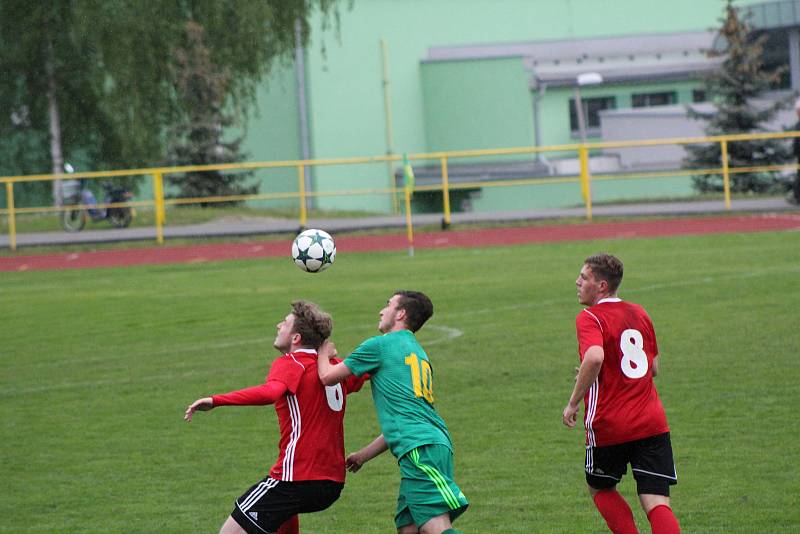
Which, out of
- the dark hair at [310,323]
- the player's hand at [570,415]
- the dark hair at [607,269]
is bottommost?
the player's hand at [570,415]

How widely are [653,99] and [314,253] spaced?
3925 centimetres

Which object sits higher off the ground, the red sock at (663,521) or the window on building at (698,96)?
the window on building at (698,96)

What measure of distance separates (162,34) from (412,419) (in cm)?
2612

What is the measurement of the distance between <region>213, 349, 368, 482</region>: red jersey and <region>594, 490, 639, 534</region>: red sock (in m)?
1.30

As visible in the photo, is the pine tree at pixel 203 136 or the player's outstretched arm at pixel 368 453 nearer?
the player's outstretched arm at pixel 368 453

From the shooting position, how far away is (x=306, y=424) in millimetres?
5551

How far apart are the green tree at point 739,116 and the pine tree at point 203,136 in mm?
12833

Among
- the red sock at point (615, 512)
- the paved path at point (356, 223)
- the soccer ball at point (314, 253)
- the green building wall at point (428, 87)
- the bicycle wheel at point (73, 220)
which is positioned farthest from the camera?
the green building wall at point (428, 87)

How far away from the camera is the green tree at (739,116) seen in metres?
33.4

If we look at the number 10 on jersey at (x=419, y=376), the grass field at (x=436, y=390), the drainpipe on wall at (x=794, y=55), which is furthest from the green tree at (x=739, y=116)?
the number 10 on jersey at (x=419, y=376)

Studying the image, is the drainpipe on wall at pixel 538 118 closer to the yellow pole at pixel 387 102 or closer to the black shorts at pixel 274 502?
the yellow pole at pixel 387 102

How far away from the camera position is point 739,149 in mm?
33656

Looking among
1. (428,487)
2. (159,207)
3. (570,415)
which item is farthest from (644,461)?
(159,207)

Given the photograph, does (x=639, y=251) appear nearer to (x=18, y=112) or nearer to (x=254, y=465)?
(x=254, y=465)
